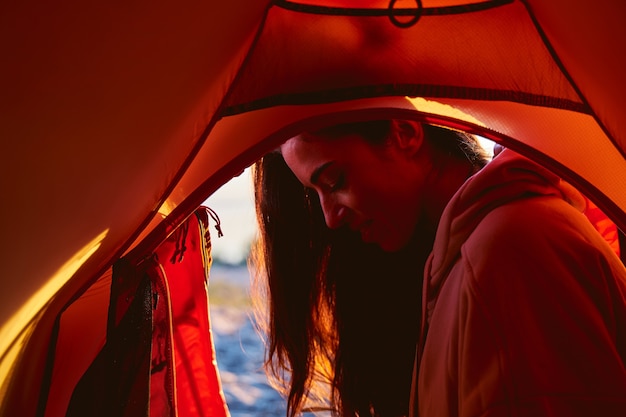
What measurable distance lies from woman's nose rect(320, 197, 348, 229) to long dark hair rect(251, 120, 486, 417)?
0.25m

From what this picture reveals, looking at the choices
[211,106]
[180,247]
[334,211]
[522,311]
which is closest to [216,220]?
[180,247]

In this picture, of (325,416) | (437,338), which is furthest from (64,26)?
(325,416)

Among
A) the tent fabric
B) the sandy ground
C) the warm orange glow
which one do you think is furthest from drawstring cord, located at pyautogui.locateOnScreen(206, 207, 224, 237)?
the sandy ground

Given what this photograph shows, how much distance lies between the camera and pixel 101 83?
0.80 metres

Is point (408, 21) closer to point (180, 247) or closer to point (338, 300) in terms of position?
point (180, 247)

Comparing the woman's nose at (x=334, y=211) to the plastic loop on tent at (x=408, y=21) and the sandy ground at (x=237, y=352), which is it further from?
the sandy ground at (x=237, y=352)

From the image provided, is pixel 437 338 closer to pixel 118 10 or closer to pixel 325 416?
pixel 118 10

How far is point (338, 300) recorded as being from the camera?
1649 mm

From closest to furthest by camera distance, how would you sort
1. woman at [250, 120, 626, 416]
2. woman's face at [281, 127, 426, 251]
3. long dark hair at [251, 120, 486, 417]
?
1. woman at [250, 120, 626, 416]
2. woman's face at [281, 127, 426, 251]
3. long dark hair at [251, 120, 486, 417]

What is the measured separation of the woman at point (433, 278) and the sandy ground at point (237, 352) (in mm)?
1863

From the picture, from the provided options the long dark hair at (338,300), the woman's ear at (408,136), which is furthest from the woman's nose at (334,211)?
the long dark hair at (338,300)

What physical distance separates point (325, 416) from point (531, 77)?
130cm

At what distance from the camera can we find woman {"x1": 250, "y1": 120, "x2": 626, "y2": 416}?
0.90 m

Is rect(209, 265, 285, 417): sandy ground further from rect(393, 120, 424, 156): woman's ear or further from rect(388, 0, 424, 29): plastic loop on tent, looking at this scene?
rect(388, 0, 424, 29): plastic loop on tent
